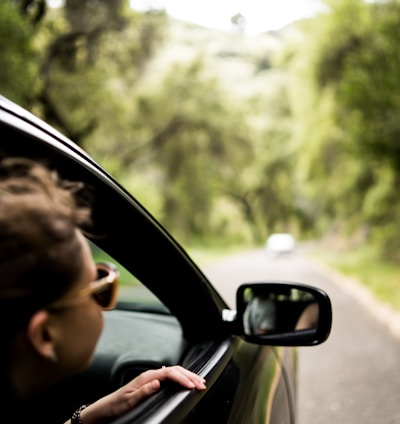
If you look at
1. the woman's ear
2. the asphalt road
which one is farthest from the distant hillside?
the woman's ear

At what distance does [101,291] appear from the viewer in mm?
1012

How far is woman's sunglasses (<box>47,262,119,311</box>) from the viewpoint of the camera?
0.88 meters

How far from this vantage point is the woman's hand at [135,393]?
50.6 inches

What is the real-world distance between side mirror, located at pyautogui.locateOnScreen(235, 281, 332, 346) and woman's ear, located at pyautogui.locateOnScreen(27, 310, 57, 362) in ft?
3.29

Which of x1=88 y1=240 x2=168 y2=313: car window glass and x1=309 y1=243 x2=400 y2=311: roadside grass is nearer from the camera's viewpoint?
x1=88 y1=240 x2=168 y2=313: car window glass

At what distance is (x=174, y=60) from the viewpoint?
27.0 m

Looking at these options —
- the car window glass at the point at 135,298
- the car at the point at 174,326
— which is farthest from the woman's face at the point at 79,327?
the car window glass at the point at 135,298

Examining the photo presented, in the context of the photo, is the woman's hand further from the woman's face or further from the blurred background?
the blurred background

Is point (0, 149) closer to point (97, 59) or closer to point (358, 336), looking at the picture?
point (358, 336)

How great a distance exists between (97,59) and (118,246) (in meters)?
19.1

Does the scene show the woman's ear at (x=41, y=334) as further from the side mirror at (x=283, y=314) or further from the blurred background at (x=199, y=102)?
the blurred background at (x=199, y=102)

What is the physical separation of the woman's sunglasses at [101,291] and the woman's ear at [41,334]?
0.08 ft

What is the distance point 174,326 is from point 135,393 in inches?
34.2

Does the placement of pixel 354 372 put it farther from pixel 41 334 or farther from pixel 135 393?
pixel 41 334
